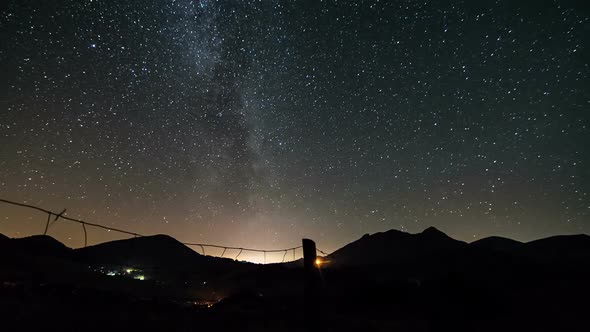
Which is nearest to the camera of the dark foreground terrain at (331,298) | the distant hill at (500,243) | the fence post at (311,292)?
the fence post at (311,292)

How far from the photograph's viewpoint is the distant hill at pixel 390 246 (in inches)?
1919

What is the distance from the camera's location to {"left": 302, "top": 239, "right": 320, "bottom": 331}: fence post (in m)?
5.28

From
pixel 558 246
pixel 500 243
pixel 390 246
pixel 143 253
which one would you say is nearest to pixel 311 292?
pixel 390 246

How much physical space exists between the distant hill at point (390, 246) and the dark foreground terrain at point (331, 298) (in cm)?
1226

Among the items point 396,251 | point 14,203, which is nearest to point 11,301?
point 14,203

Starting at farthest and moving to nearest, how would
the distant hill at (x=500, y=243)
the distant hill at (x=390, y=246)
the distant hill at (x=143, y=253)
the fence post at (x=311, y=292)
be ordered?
the distant hill at (x=143, y=253) → the distant hill at (x=500, y=243) → the distant hill at (x=390, y=246) → the fence post at (x=311, y=292)

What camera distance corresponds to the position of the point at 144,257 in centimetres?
5988

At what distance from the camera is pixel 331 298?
18.6 metres

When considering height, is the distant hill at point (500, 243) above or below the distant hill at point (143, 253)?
below

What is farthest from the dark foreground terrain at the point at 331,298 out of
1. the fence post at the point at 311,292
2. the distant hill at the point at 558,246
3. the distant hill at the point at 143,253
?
the distant hill at the point at 143,253

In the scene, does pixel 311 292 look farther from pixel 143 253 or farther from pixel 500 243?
pixel 143 253

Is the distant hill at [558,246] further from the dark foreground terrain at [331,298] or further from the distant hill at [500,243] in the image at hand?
the distant hill at [500,243]

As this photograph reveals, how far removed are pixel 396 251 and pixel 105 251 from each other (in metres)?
54.4

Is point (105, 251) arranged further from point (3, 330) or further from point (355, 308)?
point (3, 330)
